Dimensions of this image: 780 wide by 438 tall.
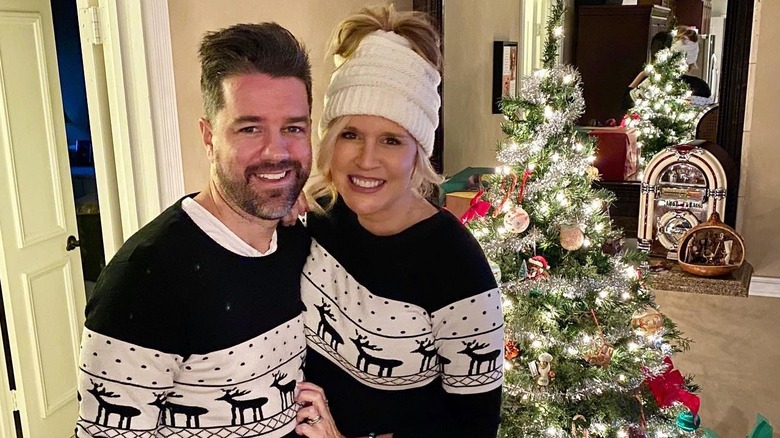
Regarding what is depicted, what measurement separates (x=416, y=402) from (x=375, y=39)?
2.38ft

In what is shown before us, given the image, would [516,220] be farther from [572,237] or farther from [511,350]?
[511,350]

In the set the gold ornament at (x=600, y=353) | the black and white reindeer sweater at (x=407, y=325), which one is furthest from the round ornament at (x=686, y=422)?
the black and white reindeer sweater at (x=407, y=325)

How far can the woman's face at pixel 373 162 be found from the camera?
1.29 m

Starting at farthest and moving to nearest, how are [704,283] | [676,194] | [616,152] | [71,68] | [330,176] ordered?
[71,68], [616,152], [676,194], [704,283], [330,176]

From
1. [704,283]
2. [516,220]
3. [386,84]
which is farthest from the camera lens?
[704,283]

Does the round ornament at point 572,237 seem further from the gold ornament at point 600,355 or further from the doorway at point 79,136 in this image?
the doorway at point 79,136

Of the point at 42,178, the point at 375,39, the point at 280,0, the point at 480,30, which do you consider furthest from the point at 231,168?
the point at 42,178

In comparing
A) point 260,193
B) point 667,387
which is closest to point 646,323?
point 667,387

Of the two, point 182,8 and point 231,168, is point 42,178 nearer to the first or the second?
point 182,8

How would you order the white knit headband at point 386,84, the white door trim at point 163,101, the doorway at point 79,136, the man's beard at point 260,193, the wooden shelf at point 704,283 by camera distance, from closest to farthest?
the man's beard at point 260,193 → the white knit headband at point 386,84 → the white door trim at point 163,101 → the wooden shelf at point 704,283 → the doorway at point 79,136

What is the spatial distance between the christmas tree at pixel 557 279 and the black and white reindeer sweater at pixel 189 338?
3.20ft

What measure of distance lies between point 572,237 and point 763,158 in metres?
1.17

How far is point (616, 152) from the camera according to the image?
2688 millimetres

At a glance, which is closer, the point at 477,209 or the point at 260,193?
the point at 260,193
